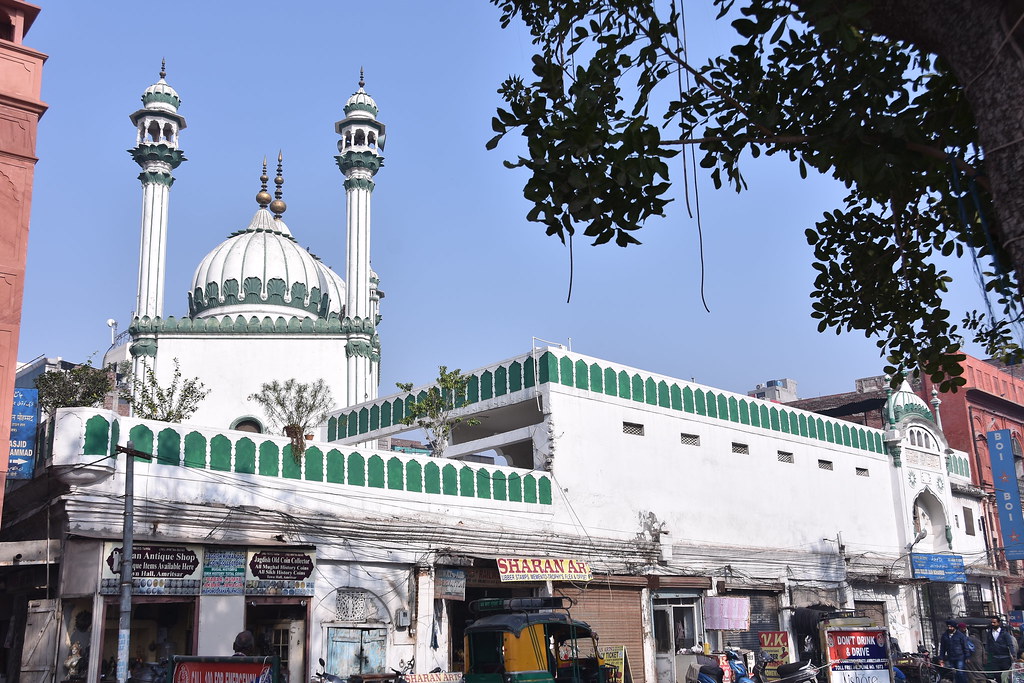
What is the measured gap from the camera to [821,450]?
1213 inches

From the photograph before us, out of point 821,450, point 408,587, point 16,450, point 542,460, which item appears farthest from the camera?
point 821,450

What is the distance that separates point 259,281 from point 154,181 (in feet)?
16.0

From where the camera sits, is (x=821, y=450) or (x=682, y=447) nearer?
(x=682, y=447)

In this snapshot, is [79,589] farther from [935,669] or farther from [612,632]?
[935,669]

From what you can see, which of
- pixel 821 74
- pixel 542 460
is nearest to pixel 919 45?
pixel 821 74

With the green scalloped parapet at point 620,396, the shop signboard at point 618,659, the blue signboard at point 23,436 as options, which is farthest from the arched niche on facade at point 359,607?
the green scalloped parapet at point 620,396

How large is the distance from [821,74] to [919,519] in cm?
3125

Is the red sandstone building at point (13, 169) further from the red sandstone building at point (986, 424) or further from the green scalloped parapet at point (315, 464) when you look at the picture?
the red sandstone building at point (986, 424)

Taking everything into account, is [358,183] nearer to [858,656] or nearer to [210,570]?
[210,570]

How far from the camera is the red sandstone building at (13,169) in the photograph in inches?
600

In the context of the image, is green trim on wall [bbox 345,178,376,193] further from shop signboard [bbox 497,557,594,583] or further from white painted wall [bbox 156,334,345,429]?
shop signboard [bbox 497,557,594,583]

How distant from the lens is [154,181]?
3262 cm

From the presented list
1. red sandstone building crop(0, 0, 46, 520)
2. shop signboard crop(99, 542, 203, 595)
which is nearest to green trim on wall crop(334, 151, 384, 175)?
red sandstone building crop(0, 0, 46, 520)

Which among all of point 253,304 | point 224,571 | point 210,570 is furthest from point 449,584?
point 253,304
